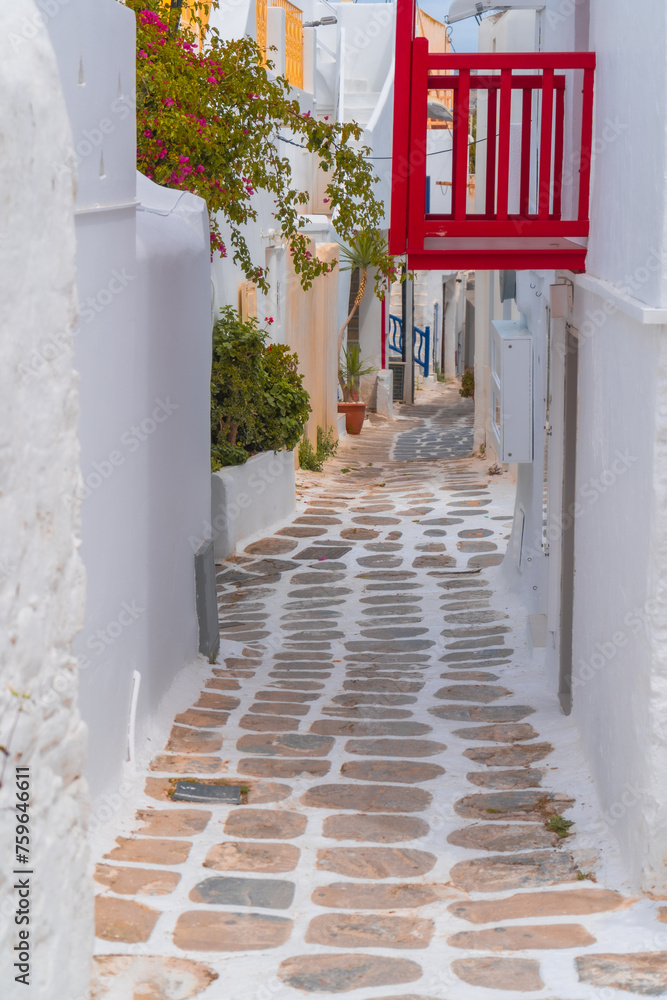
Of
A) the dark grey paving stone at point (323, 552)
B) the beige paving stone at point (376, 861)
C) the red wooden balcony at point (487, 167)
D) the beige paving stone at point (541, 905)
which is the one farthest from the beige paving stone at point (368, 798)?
the dark grey paving stone at point (323, 552)

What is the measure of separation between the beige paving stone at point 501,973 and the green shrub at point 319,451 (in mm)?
11458

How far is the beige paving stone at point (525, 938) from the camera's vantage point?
401cm

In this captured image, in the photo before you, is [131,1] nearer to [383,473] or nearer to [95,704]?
[95,704]

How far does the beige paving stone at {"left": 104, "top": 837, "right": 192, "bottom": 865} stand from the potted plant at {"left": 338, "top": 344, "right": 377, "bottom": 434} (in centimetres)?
1538

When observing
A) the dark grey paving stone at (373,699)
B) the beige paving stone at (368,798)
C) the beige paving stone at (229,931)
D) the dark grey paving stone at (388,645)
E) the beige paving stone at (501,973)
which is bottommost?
the dark grey paving stone at (388,645)

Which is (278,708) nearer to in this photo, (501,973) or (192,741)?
(192,741)

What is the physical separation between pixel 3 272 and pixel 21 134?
0.39 metres

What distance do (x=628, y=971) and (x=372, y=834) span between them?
1562 millimetres

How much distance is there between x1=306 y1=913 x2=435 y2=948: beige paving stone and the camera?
4082mm

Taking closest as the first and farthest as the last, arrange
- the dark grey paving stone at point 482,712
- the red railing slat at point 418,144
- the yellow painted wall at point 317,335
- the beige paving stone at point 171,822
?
the beige paving stone at point 171,822 < the red railing slat at point 418,144 < the dark grey paving stone at point 482,712 < the yellow painted wall at point 317,335

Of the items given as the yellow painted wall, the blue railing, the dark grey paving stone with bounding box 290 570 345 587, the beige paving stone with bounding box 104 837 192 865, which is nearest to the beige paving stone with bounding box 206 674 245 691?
the beige paving stone with bounding box 104 837 192 865

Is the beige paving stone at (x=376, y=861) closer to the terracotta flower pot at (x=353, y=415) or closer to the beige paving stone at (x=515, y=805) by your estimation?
the beige paving stone at (x=515, y=805)

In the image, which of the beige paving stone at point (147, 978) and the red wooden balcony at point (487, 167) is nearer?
the beige paving stone at point (147, 978)

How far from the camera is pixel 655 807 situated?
4340mm
